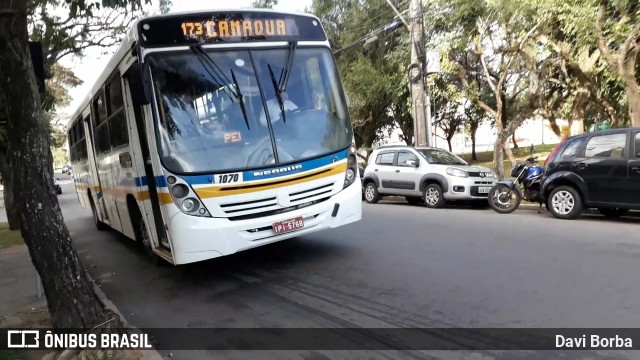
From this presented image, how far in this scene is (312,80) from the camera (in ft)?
20.6

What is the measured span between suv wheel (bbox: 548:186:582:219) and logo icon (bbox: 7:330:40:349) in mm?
8748

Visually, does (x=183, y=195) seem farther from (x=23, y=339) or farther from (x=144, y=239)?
(x=144, y=239)

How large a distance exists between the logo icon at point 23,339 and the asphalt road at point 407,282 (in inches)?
38.9

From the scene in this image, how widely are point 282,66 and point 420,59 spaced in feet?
35.9

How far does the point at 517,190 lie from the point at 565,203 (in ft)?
4.85

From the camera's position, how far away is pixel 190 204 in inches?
213

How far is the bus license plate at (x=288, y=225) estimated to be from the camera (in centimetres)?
577

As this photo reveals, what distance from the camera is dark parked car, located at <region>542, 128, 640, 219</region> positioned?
834cm

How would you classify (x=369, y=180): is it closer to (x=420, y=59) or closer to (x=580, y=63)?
(x=420, y=59)

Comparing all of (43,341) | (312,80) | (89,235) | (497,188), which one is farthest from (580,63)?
(43,341)

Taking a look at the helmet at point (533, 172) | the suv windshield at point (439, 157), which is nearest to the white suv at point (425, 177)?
the suv windshield at point (439, 157)

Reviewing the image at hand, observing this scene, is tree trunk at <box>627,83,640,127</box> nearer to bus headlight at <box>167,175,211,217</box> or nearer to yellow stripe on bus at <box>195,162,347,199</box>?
yellow stripe on bus at <box>195,162,347,199</box>

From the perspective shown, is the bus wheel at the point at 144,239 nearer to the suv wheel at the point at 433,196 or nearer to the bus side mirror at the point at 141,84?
the bus side mirror at the point at 141,84

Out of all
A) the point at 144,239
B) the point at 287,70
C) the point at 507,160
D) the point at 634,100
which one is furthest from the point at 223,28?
the point at 507,160
